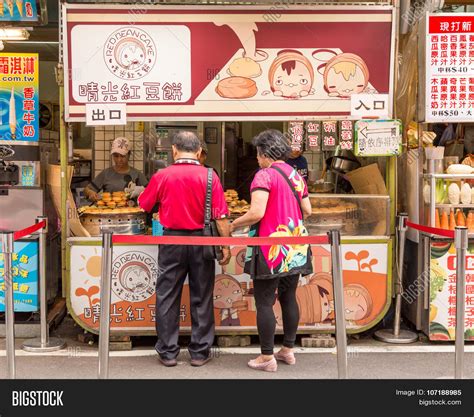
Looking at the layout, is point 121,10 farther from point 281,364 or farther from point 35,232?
point 281,364

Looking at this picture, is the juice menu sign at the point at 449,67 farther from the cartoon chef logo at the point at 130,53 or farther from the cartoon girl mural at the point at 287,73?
the cartoon chef logo at the point at 130,53

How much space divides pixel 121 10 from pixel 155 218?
6.29 feet

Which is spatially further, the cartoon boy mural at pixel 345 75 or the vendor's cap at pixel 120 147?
the vendor's cap at pixel 120 147

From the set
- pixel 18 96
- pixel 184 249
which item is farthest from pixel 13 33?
pixel 184 249

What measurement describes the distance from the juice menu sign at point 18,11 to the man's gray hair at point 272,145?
9.28 ft

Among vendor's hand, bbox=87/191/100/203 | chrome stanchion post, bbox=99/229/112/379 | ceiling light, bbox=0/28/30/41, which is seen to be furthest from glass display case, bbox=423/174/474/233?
ceiling light, bbox=0/28/30/41

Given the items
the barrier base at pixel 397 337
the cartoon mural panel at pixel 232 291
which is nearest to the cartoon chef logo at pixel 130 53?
the cartoon mural panel at pixel 232 291

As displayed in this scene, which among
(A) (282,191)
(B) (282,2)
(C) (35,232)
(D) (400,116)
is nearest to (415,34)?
(D) (400,116)

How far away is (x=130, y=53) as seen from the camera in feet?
20.3

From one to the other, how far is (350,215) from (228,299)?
1.40 metres

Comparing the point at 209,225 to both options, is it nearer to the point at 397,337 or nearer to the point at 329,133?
the point at 329,133

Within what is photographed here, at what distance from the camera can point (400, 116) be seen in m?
7.14

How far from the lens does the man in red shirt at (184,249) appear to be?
5.64m
